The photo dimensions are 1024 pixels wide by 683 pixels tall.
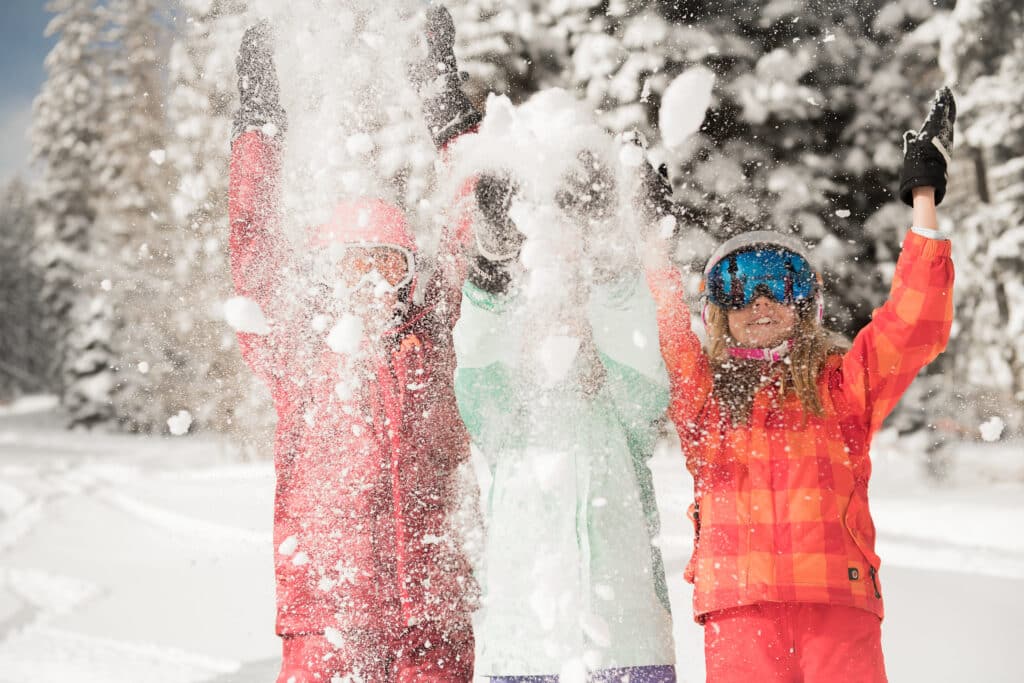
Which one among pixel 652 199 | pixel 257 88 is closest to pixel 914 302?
pixel 652 199

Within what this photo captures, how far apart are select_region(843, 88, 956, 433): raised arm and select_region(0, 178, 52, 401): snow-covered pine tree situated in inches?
1554

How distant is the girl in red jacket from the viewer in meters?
2.25

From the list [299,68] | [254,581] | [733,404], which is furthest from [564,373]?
[254,581]

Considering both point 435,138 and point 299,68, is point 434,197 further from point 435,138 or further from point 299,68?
point 299,68

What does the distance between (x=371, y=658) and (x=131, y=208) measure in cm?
2376

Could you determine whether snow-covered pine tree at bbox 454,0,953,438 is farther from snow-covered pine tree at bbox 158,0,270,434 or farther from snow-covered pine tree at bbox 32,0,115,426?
snow-covered pine tree at bbox 32,0,115,426

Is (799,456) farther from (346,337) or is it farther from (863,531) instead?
(346,337)

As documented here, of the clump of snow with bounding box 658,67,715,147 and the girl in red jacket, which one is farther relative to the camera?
the clump of snow with bounding box 658,67,715,147

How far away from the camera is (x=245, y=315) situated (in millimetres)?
Result: 2395

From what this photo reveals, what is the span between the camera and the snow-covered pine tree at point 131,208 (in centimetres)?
2020

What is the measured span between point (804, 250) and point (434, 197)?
1.15 metres

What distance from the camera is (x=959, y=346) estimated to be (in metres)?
9.09

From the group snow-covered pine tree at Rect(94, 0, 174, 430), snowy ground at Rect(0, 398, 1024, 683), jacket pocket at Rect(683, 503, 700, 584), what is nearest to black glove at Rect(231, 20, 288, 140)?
jacket pocket at Rect(683, 503, 700, 584)

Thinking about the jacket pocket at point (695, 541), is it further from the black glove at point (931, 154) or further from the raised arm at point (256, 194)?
the raised arm at point (256, 194)
